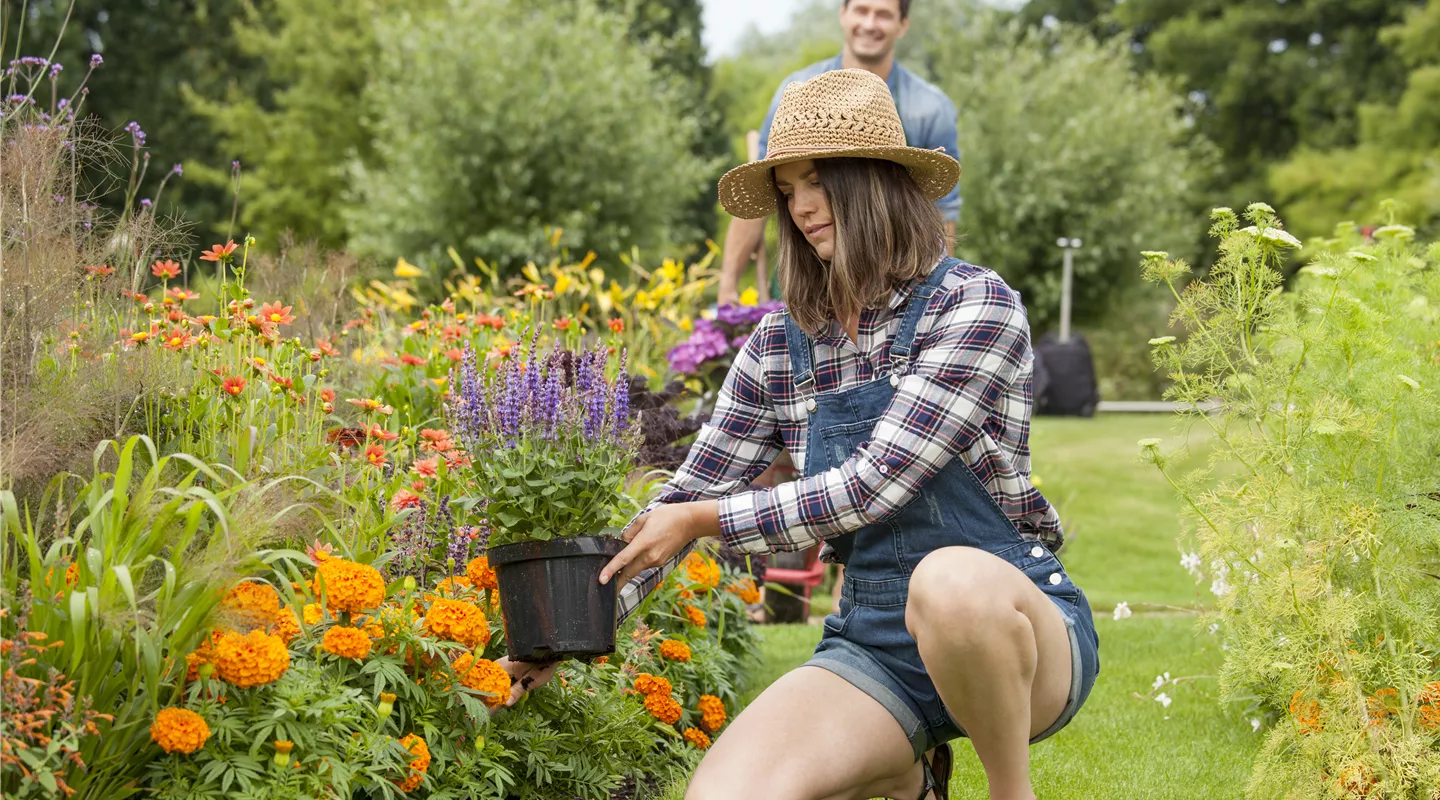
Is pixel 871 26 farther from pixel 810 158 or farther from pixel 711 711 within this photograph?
pixel 711 711

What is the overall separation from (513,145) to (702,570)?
1168 centimetres

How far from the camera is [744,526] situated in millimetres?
2309

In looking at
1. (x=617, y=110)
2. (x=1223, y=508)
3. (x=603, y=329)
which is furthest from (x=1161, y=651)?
(x=617, y=110)

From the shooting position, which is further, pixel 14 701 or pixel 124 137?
pixel 124 137

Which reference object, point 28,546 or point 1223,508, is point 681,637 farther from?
point 28,546

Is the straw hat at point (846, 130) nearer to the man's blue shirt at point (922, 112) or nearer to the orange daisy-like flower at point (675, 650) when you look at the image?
the orange daisy-like flower at point (675, 650)

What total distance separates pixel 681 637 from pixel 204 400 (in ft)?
4.13

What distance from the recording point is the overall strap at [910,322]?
2416 millimetres

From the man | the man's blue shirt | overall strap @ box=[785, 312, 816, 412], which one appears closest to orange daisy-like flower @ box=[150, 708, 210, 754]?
overall strap @ box=[785, 312, 816, 412]

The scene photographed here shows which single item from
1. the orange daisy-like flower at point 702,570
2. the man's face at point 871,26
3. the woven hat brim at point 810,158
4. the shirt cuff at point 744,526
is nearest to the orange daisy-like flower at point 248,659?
the shirt cuff at point 744,526

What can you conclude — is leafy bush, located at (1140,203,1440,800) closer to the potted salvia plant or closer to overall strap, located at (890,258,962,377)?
overall strap, located at (890,258,962,377)

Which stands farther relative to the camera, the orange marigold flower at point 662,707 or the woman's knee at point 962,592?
the orange marigold flower at point 662,707

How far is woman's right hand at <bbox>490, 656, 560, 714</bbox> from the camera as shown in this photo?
2.52 metres

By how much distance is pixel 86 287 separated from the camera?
2928mm
